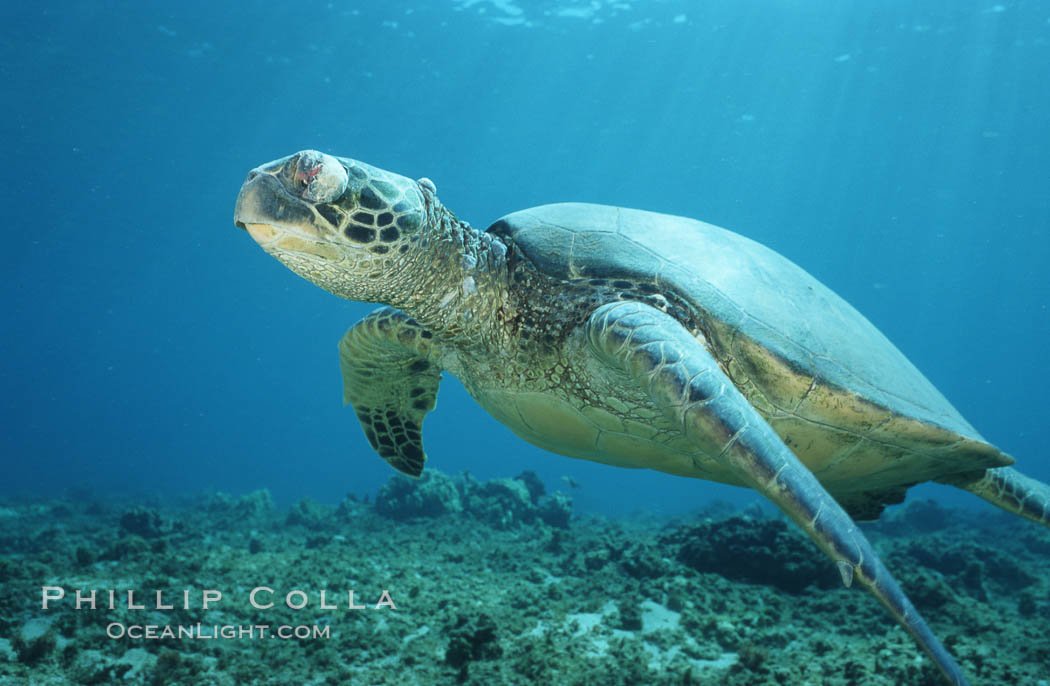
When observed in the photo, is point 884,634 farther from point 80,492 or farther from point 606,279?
point 80,492

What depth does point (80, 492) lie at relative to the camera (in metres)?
19.6

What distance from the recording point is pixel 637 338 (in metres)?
2.65

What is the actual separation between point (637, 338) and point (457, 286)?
131cm

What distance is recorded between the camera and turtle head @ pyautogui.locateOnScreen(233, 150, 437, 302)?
2570 millimetres

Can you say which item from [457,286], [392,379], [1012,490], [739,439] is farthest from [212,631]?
[1012,490]

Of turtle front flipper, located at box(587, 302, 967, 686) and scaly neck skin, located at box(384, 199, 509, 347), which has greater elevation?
scaly neck skin, located at box(384, 199, 509, 347)

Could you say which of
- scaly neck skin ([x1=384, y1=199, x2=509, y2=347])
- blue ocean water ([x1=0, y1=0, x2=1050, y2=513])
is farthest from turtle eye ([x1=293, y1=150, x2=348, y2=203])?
Result: blue ocean water ([x1=0, y1=0, x2=1050, y2=513])

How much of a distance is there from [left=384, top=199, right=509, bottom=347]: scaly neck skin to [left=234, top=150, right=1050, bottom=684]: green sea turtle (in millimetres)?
12

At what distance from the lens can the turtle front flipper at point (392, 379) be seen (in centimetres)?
408

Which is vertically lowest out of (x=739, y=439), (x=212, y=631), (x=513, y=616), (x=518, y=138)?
(x=212, y=631)

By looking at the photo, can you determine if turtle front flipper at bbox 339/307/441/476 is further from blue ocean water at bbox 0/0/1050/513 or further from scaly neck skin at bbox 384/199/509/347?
blue ocean water at bbox 0/0/1050/513

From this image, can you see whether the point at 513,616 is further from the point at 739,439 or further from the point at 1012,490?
the point at 1012,490

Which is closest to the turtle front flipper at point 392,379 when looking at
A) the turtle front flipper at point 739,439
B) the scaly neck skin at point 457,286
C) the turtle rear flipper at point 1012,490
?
the scaly neck skin at point 457,286

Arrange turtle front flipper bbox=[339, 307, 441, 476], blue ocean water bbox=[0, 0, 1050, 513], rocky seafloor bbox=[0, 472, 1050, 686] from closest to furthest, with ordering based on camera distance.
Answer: rocky seafloor bbox=[0, 472, 1050, 686] < turtle front flipper bbox=[339, 307, 441, 476] < blue ocean water bbox=[0, 0, 1050, 513]
